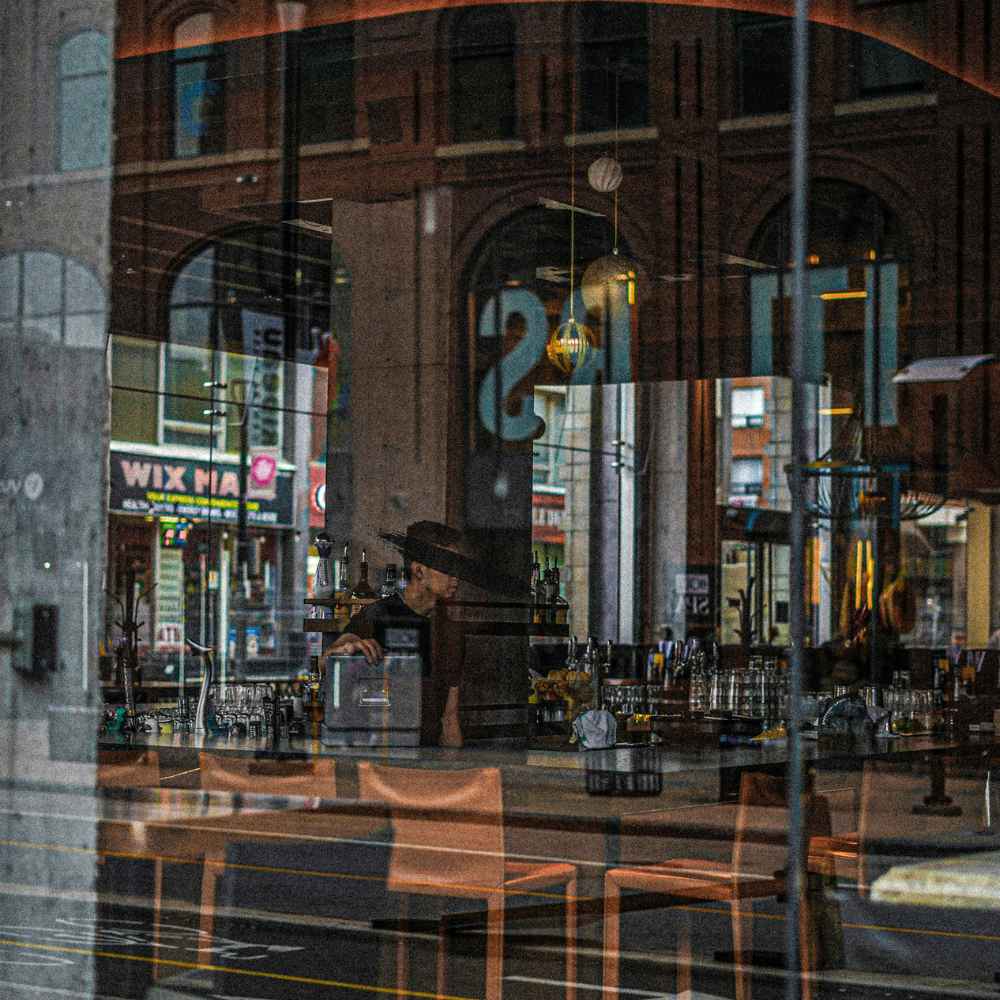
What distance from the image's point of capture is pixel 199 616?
922 inches

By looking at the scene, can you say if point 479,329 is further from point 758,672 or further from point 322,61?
point 758,672

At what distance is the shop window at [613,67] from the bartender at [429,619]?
129 inches

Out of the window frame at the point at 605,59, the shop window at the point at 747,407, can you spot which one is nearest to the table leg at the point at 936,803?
the window frame at the point at 605,59

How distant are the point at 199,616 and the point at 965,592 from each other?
9511 millimetres

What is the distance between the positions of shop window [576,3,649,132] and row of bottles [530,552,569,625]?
3.39m

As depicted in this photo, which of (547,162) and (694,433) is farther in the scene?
(694,433)

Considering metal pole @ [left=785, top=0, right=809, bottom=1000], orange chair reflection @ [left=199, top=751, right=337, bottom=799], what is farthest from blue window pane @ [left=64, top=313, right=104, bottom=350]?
orange chair reflection @ [left=199, top=751, right=337, bottom=799]

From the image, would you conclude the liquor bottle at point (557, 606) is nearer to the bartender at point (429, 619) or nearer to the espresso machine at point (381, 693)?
the bartender at point (429, 619)

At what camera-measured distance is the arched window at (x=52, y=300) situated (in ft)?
9.32

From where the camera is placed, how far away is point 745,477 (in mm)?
26141

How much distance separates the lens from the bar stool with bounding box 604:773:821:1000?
533 cm

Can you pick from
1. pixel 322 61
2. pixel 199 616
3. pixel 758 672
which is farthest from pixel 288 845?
pixel 199 616

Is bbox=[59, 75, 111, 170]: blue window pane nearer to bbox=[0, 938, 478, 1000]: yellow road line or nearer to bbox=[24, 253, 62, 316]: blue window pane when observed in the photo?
bbox=[24, 253, 62, 316]: blue window pane

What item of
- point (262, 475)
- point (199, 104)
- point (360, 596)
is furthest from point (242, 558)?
point (360, 596)
